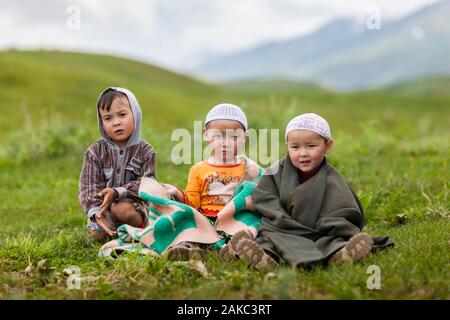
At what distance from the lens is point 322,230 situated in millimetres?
4484

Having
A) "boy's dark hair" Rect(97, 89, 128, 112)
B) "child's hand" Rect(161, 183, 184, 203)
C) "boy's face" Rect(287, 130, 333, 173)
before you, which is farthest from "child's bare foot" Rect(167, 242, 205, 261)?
"boy's dark hair" Rect(97, 89, 128, 112)

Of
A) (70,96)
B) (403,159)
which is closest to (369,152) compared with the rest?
(403,159)

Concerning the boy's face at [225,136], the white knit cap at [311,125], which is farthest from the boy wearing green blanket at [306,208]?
the boy's face at [225,136]

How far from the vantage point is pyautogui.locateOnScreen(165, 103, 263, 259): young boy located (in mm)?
5223

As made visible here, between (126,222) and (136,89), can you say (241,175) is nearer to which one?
(126,222)

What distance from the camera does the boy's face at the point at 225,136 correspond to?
5207 mm

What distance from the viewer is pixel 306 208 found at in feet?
15.1

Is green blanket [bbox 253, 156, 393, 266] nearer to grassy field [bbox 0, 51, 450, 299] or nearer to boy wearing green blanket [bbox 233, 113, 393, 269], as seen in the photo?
boy wearing green blanket [bbox 233, 113, 393, 269]

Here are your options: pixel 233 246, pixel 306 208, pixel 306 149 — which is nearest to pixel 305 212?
pixel 306 208

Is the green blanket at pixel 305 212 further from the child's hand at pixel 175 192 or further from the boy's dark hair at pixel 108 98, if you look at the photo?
the boy's dark hair at pixel 108 98

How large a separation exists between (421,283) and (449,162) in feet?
18.7
